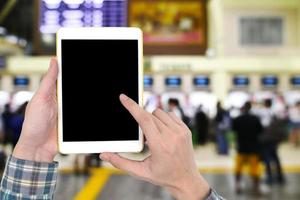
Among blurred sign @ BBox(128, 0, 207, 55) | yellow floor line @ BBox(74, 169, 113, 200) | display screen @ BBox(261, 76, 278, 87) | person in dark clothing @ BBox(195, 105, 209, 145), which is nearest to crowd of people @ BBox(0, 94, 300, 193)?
yellow floor line @ BBox(74, 169, 113, 200)

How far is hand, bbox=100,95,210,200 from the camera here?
1.04 meters

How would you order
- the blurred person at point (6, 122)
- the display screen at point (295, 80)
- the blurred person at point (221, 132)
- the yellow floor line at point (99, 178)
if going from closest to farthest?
the yellow floor line at point (99, 178), the blurred person at point (221, 132), the blurred person at point (6, 122), the display screen at point (295, 80)

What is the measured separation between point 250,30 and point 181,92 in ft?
11.4

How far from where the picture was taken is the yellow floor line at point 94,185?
9109 millimetres

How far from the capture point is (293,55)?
19469 mm

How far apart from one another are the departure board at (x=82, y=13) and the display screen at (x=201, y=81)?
45.7 feet

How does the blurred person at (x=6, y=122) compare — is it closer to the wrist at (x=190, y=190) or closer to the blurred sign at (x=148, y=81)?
the blurred sign at (x=148, y=81)

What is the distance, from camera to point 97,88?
4.33 ft

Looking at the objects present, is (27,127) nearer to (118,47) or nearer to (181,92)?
(118,47)

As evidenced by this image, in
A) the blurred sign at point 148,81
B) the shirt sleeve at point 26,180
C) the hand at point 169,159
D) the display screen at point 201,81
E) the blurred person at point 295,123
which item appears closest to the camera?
the hand at point 169,159

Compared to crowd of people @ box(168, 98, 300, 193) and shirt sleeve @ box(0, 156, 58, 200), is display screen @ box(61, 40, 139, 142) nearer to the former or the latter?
Answer: shirt sleeve @ box(0, 156, 58, 200)

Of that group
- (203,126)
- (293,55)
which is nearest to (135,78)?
(203,126)

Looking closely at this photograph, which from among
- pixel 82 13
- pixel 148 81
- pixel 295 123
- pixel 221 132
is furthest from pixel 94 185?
pixel 295 123

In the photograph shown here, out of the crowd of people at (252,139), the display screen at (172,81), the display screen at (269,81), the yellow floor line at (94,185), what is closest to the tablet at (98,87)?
the crowd of people at (252,139)
